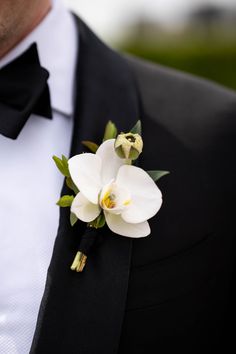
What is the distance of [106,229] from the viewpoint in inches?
67.3

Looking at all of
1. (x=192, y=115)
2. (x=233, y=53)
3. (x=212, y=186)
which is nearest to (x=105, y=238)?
(x=212, y=186)

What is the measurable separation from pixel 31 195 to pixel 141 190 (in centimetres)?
31

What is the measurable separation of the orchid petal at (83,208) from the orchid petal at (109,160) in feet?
0.25

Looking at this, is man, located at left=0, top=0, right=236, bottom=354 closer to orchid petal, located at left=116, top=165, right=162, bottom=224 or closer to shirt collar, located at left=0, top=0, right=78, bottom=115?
shirt collar, located at left=0, top=0, right=78, bottom=115

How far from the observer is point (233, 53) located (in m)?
10.4

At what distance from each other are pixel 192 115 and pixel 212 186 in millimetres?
232

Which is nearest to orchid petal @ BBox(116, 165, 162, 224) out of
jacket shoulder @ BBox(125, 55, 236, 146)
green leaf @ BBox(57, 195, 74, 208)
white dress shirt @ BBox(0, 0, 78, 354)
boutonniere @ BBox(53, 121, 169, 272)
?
boutonniere @ BBox(53, 121, 169, 272)

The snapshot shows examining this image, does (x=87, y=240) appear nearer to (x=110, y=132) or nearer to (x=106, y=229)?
(x=106, y=229)

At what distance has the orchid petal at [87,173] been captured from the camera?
1.57 m

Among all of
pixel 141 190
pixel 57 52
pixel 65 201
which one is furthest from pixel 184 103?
pixel 65 201

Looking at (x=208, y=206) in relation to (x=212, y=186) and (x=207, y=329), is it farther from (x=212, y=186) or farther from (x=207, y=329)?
(x=207, y=329)

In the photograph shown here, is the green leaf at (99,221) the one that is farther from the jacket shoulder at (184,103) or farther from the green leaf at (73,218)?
the jacket shoulder at (184,103)

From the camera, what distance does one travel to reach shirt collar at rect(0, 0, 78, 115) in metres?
1.93

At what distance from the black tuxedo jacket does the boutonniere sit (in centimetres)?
8
